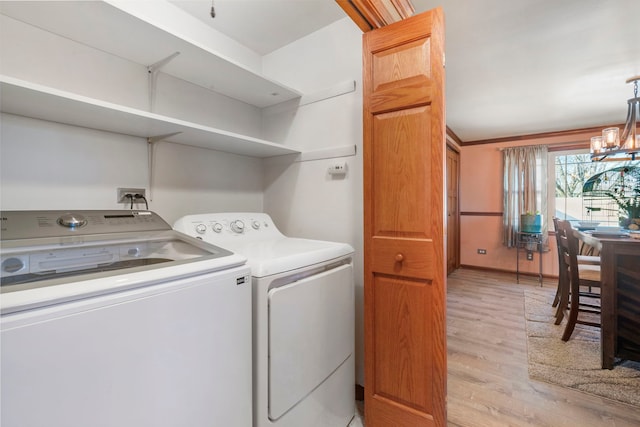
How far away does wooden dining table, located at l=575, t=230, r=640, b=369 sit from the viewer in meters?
Answer: 1.98

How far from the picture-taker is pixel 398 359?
1.35m

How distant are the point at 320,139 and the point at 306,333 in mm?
1243

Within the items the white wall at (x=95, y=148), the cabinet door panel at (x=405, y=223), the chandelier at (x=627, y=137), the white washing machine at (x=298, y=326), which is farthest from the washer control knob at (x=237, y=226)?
the chandelier at (x=627, y=137)

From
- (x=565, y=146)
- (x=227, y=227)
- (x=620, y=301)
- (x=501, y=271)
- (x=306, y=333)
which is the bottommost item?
(x=501, y=271)

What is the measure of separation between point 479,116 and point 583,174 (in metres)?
2.27

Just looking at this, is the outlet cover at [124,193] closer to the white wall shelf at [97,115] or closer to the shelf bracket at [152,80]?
the white wall shelf at [97,115]

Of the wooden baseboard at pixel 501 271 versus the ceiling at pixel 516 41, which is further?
the wooden baseboard at pixel 501 271

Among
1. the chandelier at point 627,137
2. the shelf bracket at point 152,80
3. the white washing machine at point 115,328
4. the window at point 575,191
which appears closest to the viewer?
the white washing machine at point 115,328

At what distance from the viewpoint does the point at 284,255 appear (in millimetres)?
1169

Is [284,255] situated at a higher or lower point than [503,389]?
higher

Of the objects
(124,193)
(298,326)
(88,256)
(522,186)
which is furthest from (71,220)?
(522,186)

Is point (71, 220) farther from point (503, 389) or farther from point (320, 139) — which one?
point (503, 389)

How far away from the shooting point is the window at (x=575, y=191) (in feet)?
14.2

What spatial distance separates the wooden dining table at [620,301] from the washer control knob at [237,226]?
8.34 ft
